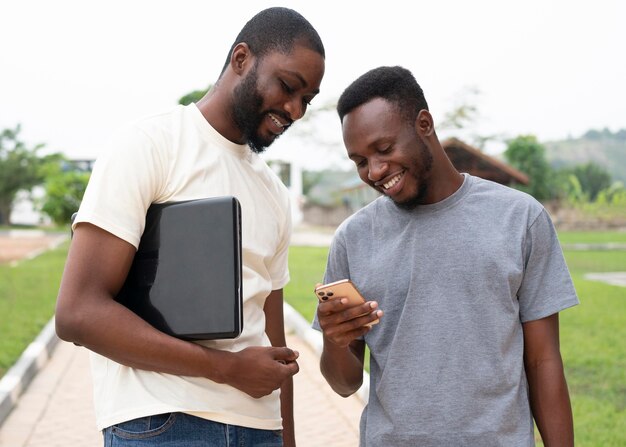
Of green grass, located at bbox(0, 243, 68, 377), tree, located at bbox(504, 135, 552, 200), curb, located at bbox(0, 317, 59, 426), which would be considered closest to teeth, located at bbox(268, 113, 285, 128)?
curb, located at bbox(0, 317, 59, 426)

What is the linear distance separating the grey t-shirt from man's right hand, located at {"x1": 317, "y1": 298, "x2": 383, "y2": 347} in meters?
0.14

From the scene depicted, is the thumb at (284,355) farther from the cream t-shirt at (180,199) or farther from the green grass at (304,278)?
the green grass at (304,278)

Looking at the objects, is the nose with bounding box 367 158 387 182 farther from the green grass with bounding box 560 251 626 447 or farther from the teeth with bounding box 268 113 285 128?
the green grass with bounding box 560 251 626 447

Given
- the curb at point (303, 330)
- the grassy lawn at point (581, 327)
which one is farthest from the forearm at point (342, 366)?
the curb at point (303, 330)

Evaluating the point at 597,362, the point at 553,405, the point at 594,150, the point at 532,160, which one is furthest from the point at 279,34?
the point at 594,150

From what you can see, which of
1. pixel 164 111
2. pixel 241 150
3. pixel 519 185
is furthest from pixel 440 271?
pixel 519 185

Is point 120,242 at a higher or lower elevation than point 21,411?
higher

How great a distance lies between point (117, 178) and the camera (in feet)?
6.68

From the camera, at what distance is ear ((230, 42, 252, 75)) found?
238 centimetres

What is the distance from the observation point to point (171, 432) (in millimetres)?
2107

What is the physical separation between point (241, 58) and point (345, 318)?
794 millimetres

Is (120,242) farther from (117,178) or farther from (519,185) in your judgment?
(519,185)

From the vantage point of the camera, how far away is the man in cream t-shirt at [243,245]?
6.59 feet

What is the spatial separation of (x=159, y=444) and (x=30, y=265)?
67.8 feet
